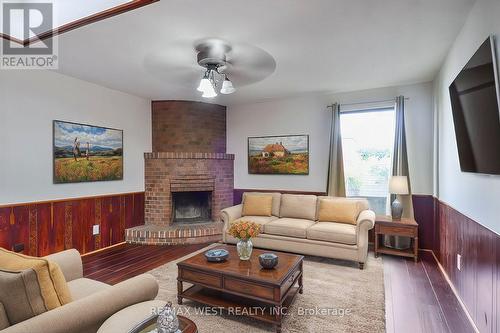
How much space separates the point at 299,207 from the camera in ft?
13.9

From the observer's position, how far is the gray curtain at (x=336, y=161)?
14.5ft

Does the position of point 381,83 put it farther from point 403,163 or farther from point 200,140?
point 200,140

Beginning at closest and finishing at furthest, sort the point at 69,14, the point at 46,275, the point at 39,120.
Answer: the point at 46,275
the point at 69,14
the point at 39,120

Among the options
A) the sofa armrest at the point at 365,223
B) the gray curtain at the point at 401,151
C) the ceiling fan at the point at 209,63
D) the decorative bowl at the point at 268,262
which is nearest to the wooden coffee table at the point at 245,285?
the decorative bowl at the point at 268,262

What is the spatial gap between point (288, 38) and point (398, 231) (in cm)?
289

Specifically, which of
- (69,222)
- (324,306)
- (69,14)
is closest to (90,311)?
(324,306)

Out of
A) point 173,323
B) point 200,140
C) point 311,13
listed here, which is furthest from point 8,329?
point 200,140

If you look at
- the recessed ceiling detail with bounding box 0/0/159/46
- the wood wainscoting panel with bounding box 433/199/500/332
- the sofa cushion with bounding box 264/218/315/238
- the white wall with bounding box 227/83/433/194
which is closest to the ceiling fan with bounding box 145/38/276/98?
the recessed ceiling detail with bounding box 0/0/159/46

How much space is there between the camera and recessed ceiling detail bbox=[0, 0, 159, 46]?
2031mm

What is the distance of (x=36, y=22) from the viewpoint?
2367mm

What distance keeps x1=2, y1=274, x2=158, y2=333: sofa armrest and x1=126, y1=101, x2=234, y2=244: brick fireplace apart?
3.02 meters

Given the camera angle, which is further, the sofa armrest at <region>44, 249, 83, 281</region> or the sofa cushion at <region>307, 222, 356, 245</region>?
the sofa cushion at <region>307, 222, 356, 245</region>

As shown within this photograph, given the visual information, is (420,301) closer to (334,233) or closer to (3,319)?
(334,233)

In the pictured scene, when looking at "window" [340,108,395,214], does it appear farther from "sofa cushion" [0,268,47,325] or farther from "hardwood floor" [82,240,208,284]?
"sofa cushion" [0,268,47,325]
